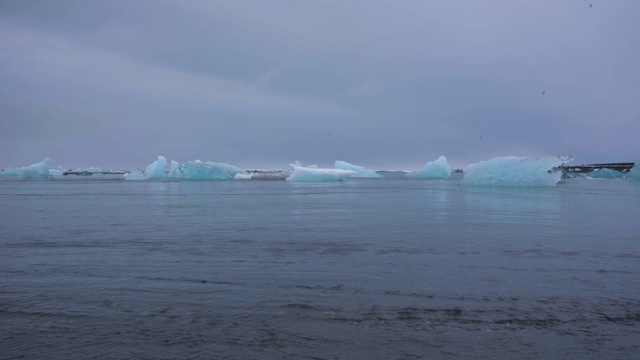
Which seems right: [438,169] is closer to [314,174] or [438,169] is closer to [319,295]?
[314,174]

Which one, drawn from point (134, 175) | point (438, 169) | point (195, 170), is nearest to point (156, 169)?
point (134, 175)

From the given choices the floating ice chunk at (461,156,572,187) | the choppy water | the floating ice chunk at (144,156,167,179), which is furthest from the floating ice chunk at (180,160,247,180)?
the choppy water

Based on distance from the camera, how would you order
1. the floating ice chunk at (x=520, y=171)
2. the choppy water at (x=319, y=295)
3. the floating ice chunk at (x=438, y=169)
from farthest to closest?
the floating ice chunk at (x=438, y=169), the floating ice chunk at (x=520, y=171), the choppy water at (x=319, y=295)

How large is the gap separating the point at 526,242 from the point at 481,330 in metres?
5.59

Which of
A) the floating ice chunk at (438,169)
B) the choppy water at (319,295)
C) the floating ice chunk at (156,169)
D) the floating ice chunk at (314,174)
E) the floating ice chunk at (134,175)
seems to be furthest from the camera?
the floating ice chunk at (134,175)

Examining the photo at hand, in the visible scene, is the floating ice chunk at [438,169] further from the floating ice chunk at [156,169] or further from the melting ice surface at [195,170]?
the floating ice chunk at [156,169]

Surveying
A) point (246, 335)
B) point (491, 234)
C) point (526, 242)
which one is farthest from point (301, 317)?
point (491, 234)

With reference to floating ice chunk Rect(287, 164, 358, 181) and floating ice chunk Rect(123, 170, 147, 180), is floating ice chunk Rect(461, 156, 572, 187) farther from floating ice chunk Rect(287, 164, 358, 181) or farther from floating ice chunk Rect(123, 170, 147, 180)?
floating ice chunk Rect(123, 170, 147, 180)

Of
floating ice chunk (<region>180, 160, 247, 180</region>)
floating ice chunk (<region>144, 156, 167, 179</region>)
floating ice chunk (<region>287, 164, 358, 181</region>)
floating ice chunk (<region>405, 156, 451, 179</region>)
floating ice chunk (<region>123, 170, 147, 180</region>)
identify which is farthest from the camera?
floating ice chunk (<region>123, 170, 147, 180</region>)

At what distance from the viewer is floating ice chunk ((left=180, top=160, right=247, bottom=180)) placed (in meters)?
54.4

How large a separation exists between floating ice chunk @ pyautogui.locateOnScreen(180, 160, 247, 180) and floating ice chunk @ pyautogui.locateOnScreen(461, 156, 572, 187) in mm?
29401

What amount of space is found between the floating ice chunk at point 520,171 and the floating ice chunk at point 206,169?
96.5ft

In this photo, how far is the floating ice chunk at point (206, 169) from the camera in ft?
178

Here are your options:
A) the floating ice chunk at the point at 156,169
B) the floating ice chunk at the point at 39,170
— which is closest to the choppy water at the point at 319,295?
the floating ice chunk at the point at 156,169
